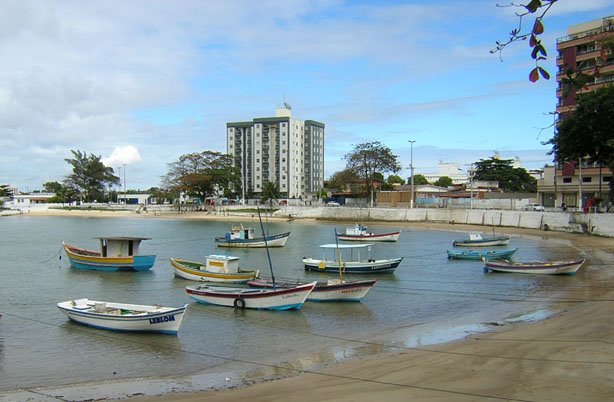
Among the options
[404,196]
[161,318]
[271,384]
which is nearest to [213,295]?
[161,318]

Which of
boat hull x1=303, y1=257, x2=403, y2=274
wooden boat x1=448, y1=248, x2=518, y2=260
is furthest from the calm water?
wooden boat x1=448, y1=248, x2=518, y2=260

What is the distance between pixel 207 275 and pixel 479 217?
57827mm

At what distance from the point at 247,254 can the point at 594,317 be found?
127ft

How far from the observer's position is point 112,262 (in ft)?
137

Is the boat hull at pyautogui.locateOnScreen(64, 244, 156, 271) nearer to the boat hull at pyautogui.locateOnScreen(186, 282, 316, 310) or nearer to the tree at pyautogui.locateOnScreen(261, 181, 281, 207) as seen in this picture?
the boat hull at pyautogui.locateOnScreen(186, 282, 316, 310)

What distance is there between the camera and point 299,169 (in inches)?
6255

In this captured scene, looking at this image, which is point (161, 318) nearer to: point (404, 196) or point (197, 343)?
point (197, 343)

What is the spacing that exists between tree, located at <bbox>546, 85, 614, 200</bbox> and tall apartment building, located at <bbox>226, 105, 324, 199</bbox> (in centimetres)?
9694

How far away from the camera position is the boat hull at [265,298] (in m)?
25.6

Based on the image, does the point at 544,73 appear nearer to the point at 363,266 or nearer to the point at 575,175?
the point at 363,266

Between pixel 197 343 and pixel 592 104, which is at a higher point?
pixel 592 104

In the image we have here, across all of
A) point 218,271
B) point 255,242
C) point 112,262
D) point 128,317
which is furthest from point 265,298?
point 255,242

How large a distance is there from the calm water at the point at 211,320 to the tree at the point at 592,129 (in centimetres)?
1986

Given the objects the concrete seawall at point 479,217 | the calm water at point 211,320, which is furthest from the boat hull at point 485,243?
the concrete seawall at point 479,217
